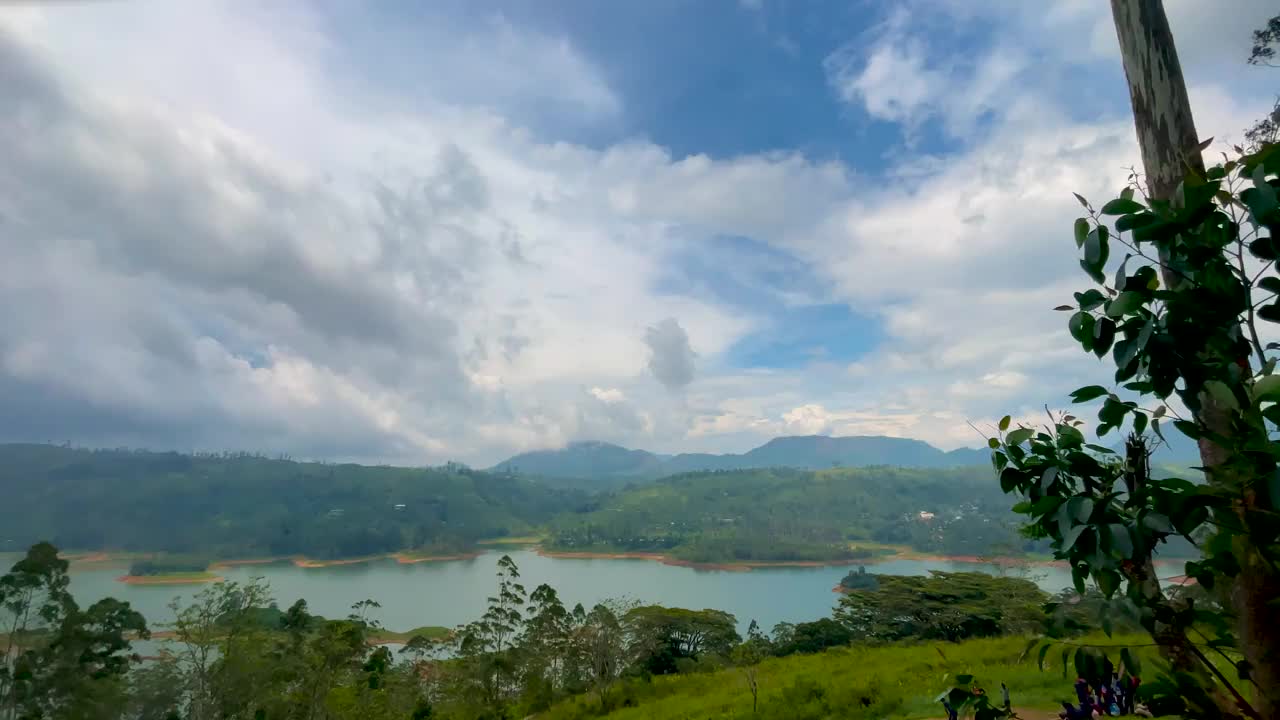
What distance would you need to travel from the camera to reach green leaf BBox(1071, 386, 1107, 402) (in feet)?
3.12

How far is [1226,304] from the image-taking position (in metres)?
0.84

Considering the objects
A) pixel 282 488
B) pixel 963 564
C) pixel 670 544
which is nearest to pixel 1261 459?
pixel 963 564

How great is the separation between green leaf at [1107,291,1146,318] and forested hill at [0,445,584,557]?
85500 millimetres

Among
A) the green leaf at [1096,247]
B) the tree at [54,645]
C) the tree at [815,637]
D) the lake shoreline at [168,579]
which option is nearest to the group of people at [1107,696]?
the green leaf at [1096,247]

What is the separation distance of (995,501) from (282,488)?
126196mm

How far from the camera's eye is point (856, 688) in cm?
647

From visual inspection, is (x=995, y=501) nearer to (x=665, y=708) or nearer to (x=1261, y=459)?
(x=665, y=708)

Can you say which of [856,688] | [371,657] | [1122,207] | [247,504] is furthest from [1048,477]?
[247,504]

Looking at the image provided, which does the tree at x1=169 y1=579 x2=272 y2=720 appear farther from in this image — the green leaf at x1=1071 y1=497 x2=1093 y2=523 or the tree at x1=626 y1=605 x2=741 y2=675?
the green leaf at x1=1071 y1=497 x2=1093 y2=523

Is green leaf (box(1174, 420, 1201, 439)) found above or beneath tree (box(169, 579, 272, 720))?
above

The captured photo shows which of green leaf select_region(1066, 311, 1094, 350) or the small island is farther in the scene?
the small island

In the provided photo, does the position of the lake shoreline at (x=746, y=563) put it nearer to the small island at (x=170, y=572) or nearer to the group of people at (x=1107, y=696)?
the small island at (x=170, y=572)

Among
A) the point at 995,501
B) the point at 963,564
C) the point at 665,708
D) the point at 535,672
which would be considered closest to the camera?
the point at 665,708

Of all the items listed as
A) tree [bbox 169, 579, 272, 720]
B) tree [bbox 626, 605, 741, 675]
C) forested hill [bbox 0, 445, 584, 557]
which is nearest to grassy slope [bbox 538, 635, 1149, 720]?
tree [bbox 626, 605, 741, 675]
